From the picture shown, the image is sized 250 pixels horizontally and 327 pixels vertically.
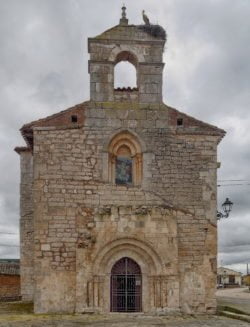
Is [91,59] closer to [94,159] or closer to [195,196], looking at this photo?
[94,159]

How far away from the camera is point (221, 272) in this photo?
2955 inches

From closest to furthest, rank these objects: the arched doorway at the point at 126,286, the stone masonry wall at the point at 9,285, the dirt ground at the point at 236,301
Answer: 1. the arched doorway at the point at 126,286
2. the dirt ground at the point at 236,301
3. the stone masonry wall at the point at 9,285

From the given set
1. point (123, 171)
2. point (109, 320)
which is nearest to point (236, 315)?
point (109, 320)

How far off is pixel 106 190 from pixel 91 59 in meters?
4.40

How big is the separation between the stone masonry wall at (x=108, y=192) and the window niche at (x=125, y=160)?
0.22m

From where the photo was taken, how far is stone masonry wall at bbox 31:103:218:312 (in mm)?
15578

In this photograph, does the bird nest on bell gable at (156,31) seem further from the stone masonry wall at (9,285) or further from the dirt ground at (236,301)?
the stone masonry wall at (9,285)

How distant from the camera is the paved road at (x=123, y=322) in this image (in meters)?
13.1

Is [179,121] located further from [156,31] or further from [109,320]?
[109,320]

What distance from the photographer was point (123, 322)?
13773mm

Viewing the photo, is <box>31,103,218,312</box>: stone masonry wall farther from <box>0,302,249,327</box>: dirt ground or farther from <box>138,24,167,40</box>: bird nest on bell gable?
<box>138,24,167,40</box>: bird nest on bell gable

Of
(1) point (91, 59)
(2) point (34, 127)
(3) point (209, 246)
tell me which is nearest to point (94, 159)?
(2) point (34, 127)

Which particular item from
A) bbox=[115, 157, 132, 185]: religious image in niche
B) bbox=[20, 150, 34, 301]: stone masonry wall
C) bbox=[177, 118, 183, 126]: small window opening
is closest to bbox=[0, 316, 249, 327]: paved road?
bbox=[115, 157, 132, 185]: religious image in niche

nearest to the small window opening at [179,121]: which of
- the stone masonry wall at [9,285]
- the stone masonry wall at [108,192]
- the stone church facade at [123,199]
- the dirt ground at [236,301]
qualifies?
the stone church facade at [123,199]
